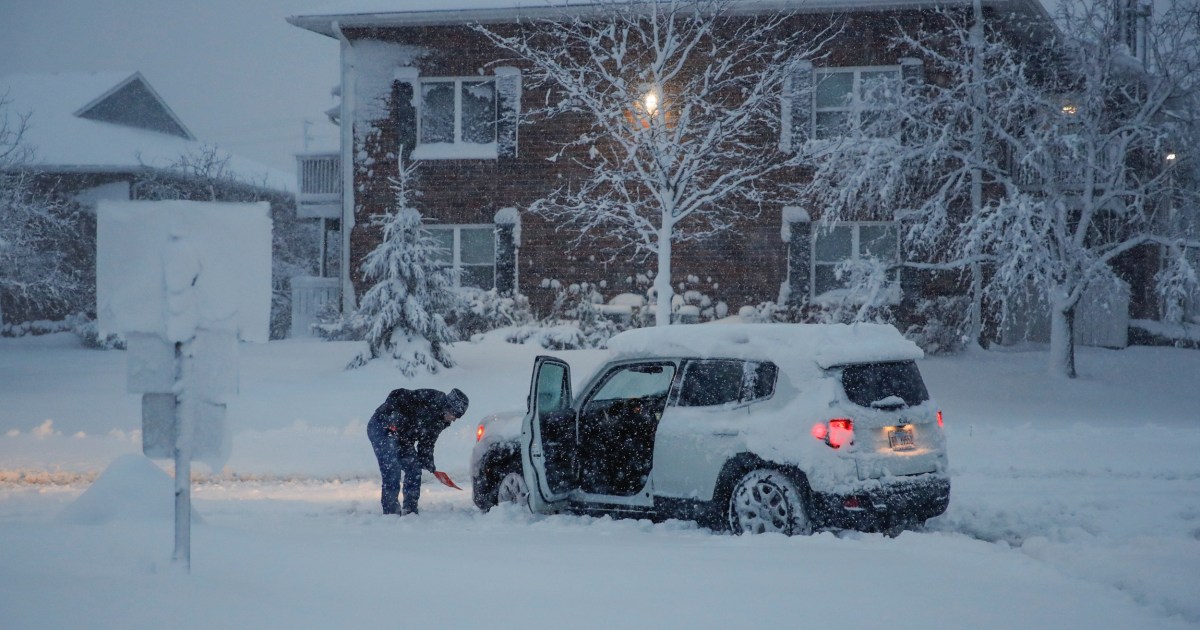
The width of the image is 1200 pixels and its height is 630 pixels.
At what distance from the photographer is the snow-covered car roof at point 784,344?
7.59 m

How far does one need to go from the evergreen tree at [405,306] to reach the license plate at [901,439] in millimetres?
11342

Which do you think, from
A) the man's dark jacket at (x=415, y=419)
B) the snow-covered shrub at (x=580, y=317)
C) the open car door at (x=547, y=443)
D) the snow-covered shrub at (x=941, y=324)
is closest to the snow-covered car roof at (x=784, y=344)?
the open car door at (x=547, y=443)

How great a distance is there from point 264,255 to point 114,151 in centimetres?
3290

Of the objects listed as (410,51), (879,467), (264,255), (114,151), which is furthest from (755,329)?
(114,151)

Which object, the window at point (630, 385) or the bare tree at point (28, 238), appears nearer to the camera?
the window at point (630, 385)

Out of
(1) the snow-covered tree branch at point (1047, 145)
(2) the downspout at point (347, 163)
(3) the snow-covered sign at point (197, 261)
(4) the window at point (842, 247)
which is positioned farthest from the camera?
(2) the downspout at point (347, 163)

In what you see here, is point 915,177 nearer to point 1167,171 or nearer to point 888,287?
point 888,287

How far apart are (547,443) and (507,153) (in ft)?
47.7

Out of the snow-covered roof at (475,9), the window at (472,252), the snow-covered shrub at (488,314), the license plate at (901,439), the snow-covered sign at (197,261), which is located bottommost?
the license plate at (901,439)

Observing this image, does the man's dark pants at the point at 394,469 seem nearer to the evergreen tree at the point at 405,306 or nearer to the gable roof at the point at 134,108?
the evergreen tree at the point at 405,306

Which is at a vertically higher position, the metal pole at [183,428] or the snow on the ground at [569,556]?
the metal pole at [183,428]

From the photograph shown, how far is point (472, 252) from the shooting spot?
22.4 m

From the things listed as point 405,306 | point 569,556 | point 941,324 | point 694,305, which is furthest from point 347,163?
point 569,556

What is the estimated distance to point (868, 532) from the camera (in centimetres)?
773
